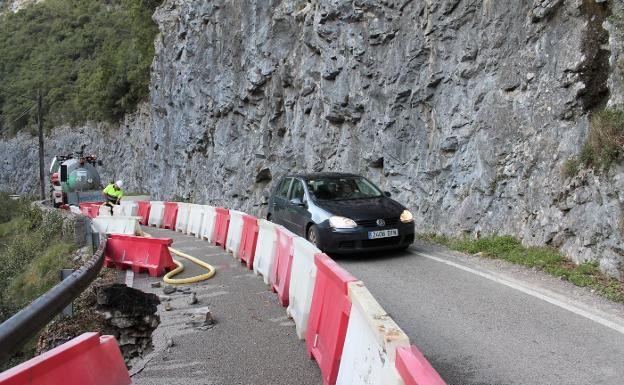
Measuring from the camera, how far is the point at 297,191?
1052cm

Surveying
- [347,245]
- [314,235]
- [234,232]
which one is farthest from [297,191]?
[347,245]

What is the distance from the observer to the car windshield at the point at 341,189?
1002cm

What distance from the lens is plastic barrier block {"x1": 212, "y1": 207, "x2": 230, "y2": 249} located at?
39.5 ft

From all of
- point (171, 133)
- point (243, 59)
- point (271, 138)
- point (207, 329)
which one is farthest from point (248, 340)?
point (171, 133)

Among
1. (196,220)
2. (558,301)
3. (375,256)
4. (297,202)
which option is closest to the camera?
(558,301)

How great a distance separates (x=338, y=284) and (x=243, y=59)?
2270 centimetres

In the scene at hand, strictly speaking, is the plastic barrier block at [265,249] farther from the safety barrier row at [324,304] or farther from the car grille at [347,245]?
the car grille at [347,245]

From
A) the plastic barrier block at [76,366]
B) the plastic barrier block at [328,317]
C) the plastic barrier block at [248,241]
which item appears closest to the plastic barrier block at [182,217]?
the plastic barrier block at [248,241]

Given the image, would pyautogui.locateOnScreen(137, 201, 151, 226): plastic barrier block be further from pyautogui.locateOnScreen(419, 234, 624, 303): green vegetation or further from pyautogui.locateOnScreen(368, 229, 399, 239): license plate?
pyautogui.locateOnScreen(368, 229, 399, 239): license plate

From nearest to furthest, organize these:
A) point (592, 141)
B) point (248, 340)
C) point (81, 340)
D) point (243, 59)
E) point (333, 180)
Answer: point (81, 340), point (248, 340), point (592, 141), point (333, 180), point (243, 59)

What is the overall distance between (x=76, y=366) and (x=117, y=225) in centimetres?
1106

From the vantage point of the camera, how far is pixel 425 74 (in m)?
14.4

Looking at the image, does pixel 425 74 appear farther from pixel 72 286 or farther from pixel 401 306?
pixel 72 286

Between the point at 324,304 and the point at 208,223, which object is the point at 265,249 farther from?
the point at 208,223
